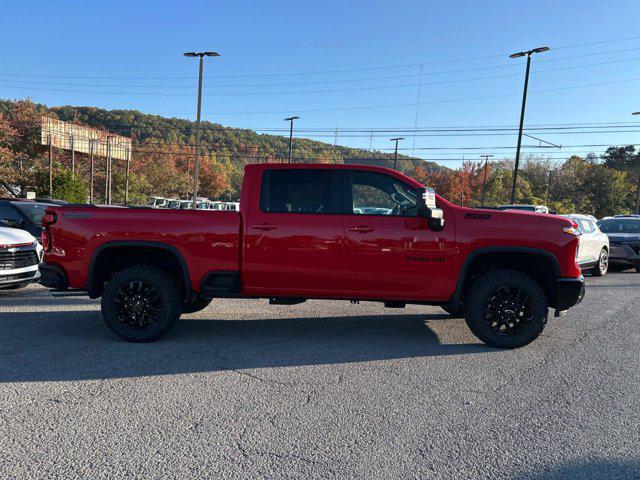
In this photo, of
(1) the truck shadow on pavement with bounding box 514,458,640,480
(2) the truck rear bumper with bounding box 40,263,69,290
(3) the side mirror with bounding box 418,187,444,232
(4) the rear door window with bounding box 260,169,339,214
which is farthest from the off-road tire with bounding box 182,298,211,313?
(1) the truck shadow on pavement with bounding box 514,458,640,480

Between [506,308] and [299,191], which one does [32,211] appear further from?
[506,308]

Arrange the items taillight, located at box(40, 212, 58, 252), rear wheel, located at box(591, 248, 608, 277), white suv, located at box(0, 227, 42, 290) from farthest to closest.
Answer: rear wheel, located at box(591, 248, 608, 277) < white suv, located at box(0, 227, 42, 290) < taillight, located at box(40, 212, 58, 252)

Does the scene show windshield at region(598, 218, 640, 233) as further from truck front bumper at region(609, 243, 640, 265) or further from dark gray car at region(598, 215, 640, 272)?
truck front bumper at region(609, 243, 640, 265)

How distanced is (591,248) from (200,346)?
33.6 feet

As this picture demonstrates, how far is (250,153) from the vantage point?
68375mm

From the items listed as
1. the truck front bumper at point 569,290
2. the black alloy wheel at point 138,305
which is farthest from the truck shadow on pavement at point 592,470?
the black alloy wheel at point 138,305

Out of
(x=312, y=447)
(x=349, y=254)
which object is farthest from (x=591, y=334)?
(x=312, y=447)

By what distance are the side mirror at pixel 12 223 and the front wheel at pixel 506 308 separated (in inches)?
323

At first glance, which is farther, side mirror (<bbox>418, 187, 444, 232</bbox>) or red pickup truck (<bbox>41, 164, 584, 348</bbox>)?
red pickup truck (<bbox>41, 164, 584, 348</bbox>)

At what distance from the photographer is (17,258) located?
7.57m

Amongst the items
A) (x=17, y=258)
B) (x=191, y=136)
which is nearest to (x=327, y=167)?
(x=17, y=258)

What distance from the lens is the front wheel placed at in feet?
17.1

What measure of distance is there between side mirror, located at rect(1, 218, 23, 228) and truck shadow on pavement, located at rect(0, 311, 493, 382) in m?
3.08

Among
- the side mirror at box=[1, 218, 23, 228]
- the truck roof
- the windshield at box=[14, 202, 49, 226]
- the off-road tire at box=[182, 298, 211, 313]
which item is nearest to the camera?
the truck roof
